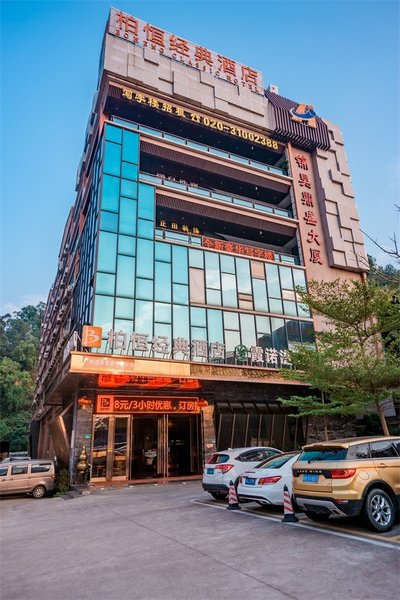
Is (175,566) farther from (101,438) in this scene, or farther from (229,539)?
(101,438)

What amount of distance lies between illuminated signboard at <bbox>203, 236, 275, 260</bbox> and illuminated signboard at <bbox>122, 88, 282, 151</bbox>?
10289 millimetres

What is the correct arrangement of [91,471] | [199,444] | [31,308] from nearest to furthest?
[91,471] → [199,444] → [31,308]

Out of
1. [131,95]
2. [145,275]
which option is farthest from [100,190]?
[131,95]

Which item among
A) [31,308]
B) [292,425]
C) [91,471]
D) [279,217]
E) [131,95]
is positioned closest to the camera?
[91,471]

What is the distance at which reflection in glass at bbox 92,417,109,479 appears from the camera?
18.3 metres

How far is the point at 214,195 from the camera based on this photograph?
92.5ft

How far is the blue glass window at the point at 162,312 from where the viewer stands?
2170cm

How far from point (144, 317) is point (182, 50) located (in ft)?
79.5

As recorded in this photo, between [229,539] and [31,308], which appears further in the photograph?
[31,308]

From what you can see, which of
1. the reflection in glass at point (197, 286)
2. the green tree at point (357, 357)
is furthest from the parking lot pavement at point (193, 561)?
the reflection in glass at point (197, 286)

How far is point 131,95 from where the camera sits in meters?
27.1

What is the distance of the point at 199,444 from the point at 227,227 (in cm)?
1642

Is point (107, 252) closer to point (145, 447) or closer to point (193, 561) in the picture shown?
point (145, 447)

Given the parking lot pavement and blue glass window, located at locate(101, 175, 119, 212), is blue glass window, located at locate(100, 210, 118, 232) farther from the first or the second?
the parking lot pavement
